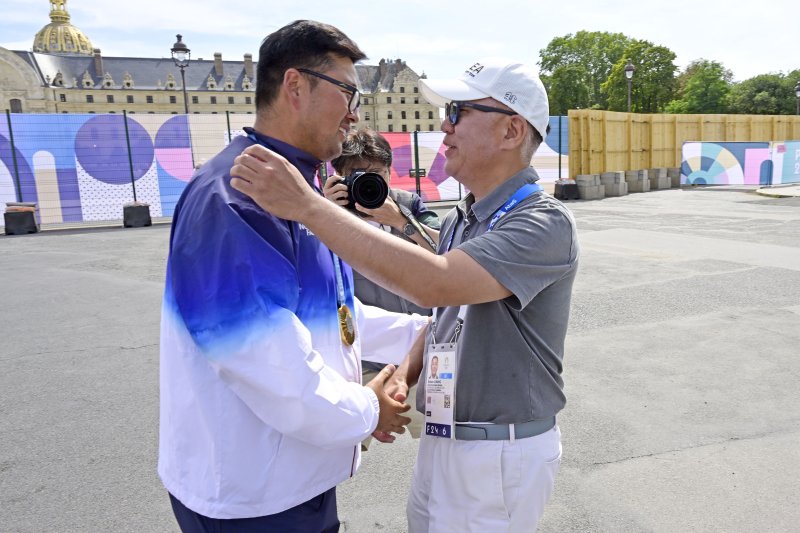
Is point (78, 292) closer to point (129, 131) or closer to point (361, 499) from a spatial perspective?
point (361, 499)

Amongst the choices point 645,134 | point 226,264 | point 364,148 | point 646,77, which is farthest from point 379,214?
point 646,77

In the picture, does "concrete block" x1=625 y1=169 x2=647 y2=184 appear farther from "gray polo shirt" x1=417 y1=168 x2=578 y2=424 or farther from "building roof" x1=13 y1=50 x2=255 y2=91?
"building roof" x1=13 y1=50 x2=255 y2=91

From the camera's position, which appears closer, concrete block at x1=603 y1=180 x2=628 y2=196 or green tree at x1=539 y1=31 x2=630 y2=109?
concrete block at x1=603 y1=180 x2=628 y2=196

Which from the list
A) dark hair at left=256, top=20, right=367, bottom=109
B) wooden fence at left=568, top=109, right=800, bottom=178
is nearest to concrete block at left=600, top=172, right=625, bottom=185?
wooden fence at left=568, top=109, right=800, bottom=178

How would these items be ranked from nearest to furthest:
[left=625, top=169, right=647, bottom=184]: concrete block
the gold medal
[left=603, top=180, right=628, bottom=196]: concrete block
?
1. the gold medal
2. [left=603, top=180, right=628, bottom=196]: concrete block
3. [left=625, top=169, right=647, bottom=184]: concrete block

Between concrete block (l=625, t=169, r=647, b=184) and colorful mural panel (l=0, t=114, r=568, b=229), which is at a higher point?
colorful mural panel (l=0, t=114, r=568, b=229)

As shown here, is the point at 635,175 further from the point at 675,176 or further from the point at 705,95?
the point at 705,95

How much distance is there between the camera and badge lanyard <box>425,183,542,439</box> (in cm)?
187

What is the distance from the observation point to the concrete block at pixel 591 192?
23.3 meters

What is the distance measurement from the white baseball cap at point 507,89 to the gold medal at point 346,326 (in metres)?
0.78

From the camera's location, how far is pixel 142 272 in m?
9.90

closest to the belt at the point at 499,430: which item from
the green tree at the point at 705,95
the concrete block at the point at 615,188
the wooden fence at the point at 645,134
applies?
the wooden fence at the point at 645,134

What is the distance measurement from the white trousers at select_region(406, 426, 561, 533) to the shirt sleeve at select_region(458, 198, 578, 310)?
477mm

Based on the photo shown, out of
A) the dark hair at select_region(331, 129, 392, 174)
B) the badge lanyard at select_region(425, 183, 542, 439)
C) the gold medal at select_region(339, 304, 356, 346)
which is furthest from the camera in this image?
the dark hair at select_region(331, 129, 392, 174)
